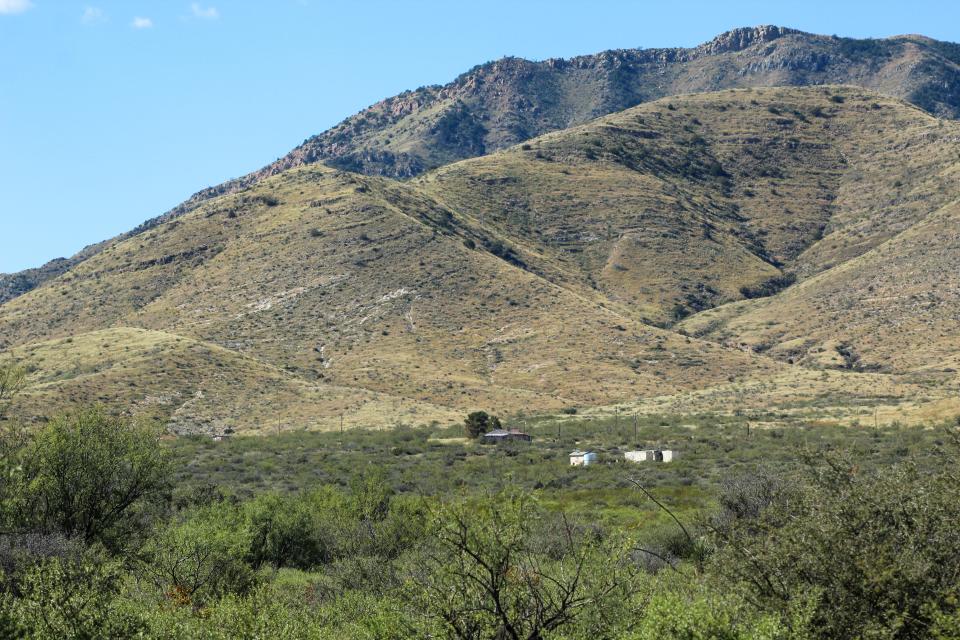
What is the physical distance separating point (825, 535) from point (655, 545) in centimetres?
2236

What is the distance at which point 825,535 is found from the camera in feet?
68.4

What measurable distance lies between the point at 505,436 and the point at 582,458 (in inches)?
489

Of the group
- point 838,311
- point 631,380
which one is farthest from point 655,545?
point 838,311

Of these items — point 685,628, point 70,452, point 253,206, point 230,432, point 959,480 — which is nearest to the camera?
point 685,628

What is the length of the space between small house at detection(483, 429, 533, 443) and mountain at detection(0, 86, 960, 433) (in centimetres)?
1147

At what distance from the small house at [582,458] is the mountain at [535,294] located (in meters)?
25.1

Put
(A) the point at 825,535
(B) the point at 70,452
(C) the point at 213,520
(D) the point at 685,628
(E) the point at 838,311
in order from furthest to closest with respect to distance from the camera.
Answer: (E) the point at 838,311 → (C) the point at 213,520 → (B) the point at 70,452 → (A) the point at 825,535 → (D) the point at 685,628

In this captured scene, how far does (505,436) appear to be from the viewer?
3430 inches

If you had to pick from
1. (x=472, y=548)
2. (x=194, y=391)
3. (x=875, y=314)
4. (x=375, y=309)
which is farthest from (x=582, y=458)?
(x=875, y=314)

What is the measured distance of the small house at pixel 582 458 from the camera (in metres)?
74.8

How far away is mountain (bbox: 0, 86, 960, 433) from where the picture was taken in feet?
343

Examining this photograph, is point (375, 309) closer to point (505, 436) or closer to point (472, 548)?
point (505, 436)

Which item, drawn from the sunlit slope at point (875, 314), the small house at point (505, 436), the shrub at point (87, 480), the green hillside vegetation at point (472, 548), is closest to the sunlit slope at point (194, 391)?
the small house at point (505, 436)

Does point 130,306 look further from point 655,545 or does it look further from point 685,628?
point 685,628
